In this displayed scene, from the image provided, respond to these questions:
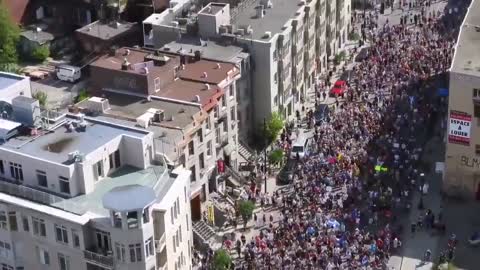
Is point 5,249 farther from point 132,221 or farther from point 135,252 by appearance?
point 132,221

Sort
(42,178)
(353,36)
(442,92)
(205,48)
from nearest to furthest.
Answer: (42,178)
(205,48)
(442,92)
(353,36)

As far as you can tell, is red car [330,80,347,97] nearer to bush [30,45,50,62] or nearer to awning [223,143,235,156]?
awning [223,143,235,156]

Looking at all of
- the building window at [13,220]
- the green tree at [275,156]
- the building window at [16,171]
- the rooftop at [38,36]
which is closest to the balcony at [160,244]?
the building window at [13,220]

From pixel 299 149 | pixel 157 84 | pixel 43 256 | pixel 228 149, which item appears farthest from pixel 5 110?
pixel 299 149

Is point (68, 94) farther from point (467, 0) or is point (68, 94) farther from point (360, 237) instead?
point (467, 0)

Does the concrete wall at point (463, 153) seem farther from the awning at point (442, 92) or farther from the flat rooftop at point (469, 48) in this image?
the awning at point (442, 92)

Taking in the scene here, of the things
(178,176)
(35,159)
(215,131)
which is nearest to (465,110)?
(215,131)
